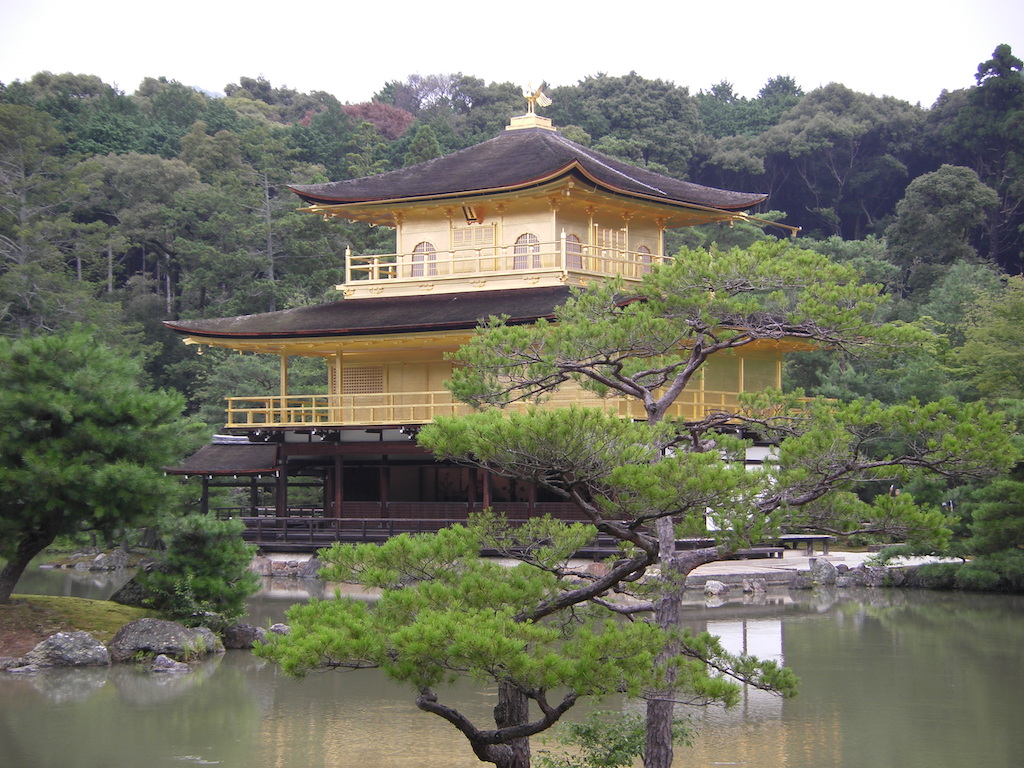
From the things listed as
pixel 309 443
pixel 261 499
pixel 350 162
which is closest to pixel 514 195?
pixel 309 443

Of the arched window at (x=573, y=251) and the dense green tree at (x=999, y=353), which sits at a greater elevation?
the arched window at (x=573, y=251)

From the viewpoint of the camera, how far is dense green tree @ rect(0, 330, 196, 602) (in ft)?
55.2

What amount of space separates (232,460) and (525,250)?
849 centimetres

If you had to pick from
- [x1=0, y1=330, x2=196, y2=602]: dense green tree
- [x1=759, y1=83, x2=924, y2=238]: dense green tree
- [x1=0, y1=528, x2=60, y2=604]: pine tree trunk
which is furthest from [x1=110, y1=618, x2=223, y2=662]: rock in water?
[x1=759, y1=83, x2=924, y2=238]: dense green tree

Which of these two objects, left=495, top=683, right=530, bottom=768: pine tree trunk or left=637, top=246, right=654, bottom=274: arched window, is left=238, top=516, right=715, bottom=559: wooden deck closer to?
left=637, top=246, right=654, bottom=274: arched window

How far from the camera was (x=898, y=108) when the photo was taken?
2434 inches

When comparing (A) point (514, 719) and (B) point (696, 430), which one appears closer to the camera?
(A) point (514, 719)

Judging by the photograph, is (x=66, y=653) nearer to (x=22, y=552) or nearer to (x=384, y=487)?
(x=22, y=552)

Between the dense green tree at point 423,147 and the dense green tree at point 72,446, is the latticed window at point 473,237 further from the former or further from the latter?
the dense green tree at point 423,147

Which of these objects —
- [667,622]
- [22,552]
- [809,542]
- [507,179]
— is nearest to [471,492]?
[507,179]

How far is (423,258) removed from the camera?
2958 centimetres

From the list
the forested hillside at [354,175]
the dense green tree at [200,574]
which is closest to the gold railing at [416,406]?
the forested hillside at [354,175]

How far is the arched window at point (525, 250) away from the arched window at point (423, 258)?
2016 millimetres

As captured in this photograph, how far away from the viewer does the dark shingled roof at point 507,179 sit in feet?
91.2
